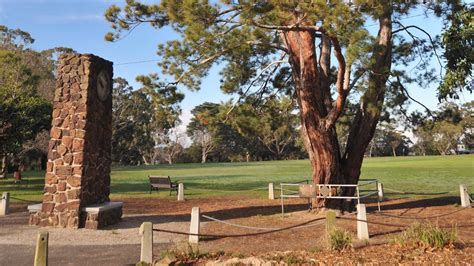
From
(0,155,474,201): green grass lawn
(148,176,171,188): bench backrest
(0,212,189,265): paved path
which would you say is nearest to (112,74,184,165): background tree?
(0,155,474,201): green grass lawn

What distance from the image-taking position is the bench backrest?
1747 cm

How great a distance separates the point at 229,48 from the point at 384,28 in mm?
4890

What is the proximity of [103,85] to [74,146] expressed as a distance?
1.95m

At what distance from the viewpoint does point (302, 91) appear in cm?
1173

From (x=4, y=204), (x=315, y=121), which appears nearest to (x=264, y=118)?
(x=315, y=121)

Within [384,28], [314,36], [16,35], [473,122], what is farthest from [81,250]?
[473,122]

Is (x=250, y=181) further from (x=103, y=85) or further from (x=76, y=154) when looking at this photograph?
(x=76, y=154)

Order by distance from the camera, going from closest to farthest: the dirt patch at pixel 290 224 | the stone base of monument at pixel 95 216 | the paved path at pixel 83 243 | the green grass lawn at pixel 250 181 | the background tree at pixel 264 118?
the dirt patch at pixel 290 224
the paved path at pixel 83 243
the stone base of monument at pixel 95 216
the background tree at pixel 264 118
the green grass lawn at pixel 250 181

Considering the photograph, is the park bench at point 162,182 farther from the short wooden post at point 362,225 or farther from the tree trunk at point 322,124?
the short wooden post at point 362,225

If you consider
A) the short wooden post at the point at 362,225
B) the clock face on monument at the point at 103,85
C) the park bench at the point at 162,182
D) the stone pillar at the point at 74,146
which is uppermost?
the clock face on monument at the point at 103,85

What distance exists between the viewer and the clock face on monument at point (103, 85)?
34.5 feet

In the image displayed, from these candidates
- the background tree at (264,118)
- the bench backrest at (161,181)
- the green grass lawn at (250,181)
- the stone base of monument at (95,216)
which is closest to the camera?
the stone base of monument at (95,216)

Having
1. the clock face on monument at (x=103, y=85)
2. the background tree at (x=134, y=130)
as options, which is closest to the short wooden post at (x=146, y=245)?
the clock face on monument at (x=103, y=85)

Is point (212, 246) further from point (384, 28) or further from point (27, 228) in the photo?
point (384, 28)
